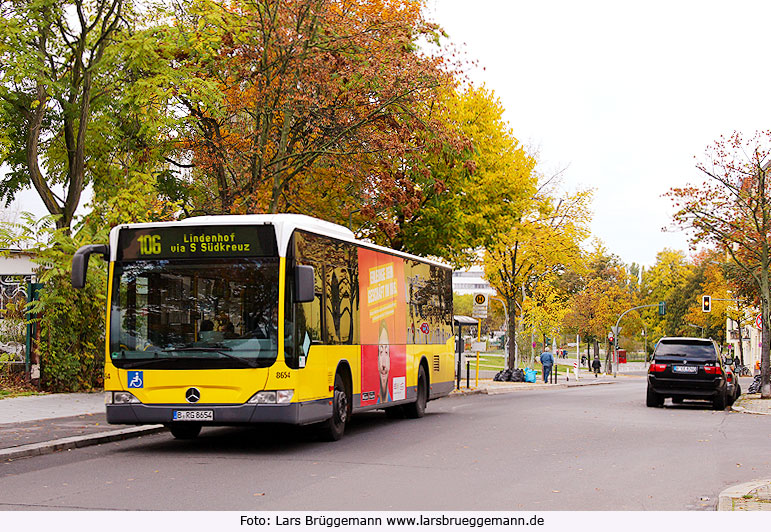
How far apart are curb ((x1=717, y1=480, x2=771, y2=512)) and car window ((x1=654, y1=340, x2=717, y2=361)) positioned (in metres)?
14.2

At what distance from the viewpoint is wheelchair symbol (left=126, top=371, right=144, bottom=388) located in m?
13.3

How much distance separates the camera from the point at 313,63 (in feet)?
71.2

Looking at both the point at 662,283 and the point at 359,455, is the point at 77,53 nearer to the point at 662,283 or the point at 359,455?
the point at 359,455

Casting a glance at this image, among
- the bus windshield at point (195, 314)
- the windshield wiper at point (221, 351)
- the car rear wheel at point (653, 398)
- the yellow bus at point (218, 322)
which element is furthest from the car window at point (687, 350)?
the windshield wiper at point (221, 351)

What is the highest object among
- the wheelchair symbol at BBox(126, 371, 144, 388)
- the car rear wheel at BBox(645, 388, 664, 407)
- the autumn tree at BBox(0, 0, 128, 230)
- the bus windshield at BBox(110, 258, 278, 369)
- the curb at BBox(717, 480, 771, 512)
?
the autumn tree at BBox(0, 0, 128, 230)

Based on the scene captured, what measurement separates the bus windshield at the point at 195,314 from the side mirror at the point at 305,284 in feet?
1.31

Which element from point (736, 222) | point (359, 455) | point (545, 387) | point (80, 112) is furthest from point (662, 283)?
point (359, 455)

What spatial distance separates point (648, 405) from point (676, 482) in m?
15.4

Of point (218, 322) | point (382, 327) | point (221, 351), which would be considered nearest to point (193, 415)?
point (221, 351)

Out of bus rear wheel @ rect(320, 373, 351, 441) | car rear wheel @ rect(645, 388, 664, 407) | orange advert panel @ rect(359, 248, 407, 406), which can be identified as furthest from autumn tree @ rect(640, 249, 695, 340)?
bus rear wheel @ rect(320, 373, 351, 441)

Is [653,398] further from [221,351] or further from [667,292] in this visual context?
[667,292]

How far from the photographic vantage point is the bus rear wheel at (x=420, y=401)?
20312mm

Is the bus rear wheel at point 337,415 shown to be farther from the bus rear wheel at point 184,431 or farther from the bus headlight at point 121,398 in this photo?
the bus headlight at point 121,398

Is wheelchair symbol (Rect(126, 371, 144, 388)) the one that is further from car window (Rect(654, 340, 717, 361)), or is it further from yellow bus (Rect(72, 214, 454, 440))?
car window (Rect(654, 340, 717, 361))
